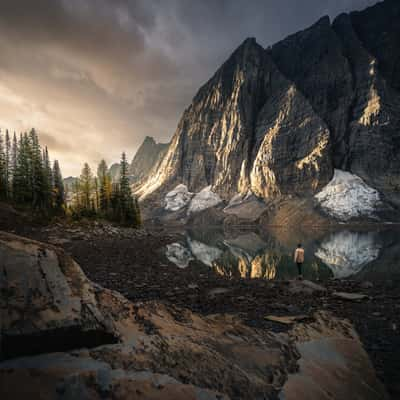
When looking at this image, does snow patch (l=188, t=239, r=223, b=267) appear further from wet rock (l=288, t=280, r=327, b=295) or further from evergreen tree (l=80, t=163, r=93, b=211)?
evergreen tree (l=80, t=163, r=93, b=211)

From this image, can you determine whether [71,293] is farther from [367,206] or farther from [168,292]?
[367,206]

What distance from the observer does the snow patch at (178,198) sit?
180500mm

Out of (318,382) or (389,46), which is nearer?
(318,382)

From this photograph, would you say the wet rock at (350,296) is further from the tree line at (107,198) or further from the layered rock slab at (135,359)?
the tree line at (107,198)

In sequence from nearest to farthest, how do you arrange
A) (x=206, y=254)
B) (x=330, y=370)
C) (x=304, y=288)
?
(x=330, y=370)
(x=304, y=288)
(x=206, y=254)

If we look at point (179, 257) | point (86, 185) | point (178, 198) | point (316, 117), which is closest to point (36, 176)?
point (86, 185)

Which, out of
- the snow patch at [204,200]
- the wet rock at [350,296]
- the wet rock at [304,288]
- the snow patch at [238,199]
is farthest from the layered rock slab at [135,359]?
the snow patch at [204,200]

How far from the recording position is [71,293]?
11.7ft

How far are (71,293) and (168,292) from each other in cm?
694

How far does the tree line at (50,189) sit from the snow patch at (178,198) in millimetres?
117480

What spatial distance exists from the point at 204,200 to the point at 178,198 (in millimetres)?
23472

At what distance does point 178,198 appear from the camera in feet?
611

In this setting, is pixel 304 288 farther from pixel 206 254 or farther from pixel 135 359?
pixel 206 254

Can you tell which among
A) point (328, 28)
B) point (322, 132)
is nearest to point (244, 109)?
point (322, 132)
